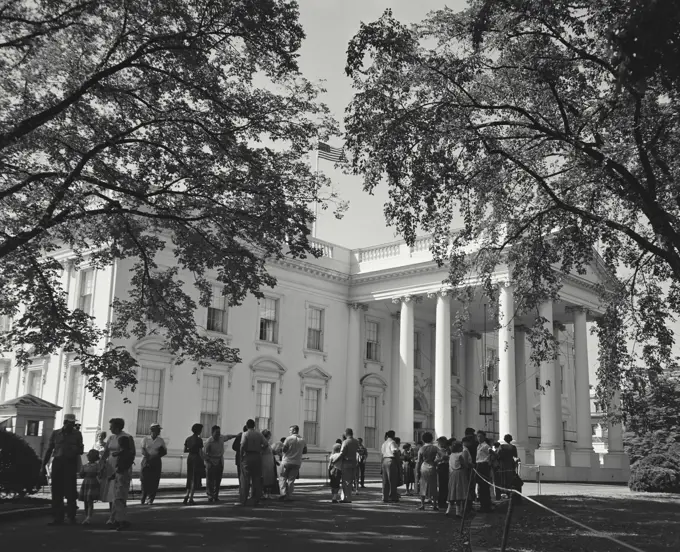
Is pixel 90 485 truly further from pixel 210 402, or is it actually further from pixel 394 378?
pixel 394 378

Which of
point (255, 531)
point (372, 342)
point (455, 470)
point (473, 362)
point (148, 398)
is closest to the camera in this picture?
point (255, 531)

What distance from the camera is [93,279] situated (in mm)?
28031

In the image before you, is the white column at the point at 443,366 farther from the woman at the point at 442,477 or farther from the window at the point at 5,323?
the window at the point at 5,323

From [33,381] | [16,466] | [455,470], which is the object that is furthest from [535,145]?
[33,381]

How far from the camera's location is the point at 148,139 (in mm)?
15406

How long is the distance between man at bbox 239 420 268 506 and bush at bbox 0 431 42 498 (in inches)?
169

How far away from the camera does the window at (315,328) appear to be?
3484 centimetres

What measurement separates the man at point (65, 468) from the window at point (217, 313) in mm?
17928

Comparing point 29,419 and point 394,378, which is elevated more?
point 394,378

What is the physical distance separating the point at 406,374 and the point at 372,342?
4.73 m

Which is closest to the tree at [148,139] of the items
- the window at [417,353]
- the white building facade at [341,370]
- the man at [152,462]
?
the man at [152,462]

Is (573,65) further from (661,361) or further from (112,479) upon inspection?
(112,479)

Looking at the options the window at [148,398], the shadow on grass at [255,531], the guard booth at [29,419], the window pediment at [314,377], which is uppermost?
the window pediment at [314,377]

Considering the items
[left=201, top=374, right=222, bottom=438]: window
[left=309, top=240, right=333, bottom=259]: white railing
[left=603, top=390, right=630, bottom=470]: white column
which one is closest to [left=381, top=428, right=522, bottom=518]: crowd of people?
[left=201, top=374, right=222, bottom=438]: window
